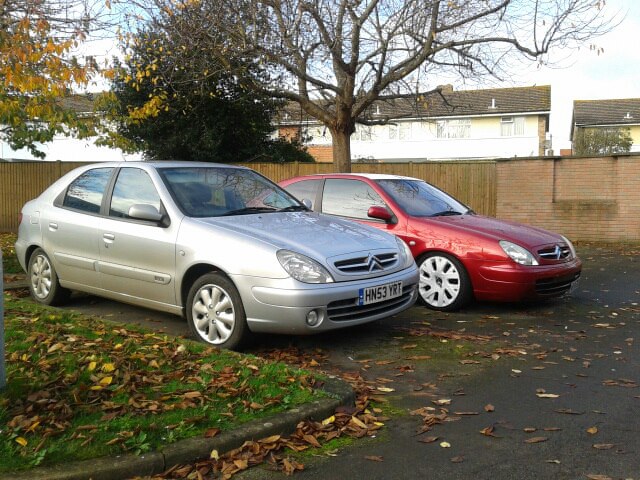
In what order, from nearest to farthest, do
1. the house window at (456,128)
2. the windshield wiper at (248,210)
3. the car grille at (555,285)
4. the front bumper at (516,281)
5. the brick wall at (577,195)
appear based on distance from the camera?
the windshield wiper at (248,210)
the front bumper at (516,281)
the car grille at (555,285)
the brick wall at (577,195)
the house window at (456,128)

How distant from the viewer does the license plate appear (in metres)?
5.48

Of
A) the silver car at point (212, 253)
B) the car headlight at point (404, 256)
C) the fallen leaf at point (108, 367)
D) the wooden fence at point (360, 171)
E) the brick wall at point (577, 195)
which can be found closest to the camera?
the fallen leaf at point (108, 367)

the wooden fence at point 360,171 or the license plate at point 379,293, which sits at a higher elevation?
the wooden fence at point 360,171

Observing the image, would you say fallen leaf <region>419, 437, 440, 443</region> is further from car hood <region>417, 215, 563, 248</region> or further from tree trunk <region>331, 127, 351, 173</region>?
tree trunk <region>331, 127, 351, 173</region>

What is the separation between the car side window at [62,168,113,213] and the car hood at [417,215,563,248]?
355 centimetres

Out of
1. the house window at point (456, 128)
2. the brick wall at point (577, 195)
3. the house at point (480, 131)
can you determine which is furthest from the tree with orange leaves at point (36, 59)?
the house window at point (456, 128)

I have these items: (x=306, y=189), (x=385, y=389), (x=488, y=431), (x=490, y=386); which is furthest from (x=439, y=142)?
(x=488, y=431)

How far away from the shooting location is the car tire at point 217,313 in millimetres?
5387

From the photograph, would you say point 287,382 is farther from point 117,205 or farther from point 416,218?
point 416,218

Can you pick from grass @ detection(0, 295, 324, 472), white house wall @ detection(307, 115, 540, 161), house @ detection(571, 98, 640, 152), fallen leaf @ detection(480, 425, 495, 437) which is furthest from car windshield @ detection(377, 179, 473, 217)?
house @ detection(571, 98, 640, 152)

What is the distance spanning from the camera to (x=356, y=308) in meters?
5.49

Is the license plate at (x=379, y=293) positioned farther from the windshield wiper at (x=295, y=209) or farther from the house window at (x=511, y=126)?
the house window at (x=511, y=126)

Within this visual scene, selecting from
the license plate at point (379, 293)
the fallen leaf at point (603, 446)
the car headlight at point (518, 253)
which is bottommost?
the fallen leaf at point (603, 446)

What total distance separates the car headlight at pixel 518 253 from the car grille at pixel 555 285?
244mm
